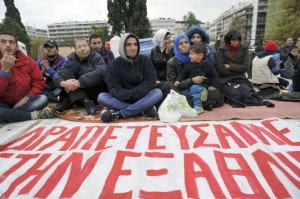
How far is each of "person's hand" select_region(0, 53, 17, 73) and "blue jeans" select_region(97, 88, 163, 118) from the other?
1384 millimetres

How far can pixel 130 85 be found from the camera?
3861mm

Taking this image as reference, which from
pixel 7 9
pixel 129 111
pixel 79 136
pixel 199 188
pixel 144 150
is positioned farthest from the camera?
pixel 7 9

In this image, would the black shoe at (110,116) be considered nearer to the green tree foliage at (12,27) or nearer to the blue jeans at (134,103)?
the blue jeans at (134,103)

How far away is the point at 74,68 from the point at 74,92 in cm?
47

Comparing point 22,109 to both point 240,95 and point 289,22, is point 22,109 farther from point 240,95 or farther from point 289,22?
point 289,22

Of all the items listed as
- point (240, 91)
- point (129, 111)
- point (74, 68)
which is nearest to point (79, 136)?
point (129, 111)

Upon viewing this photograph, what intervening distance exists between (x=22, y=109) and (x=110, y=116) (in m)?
1.47

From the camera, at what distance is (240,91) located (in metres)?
4.32

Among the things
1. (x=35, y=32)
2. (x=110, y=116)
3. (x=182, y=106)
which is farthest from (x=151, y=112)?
(x=35, y=32)

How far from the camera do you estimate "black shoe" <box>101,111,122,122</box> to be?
11.2 ft

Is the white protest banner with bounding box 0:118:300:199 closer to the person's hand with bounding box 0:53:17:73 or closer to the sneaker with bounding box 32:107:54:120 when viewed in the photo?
the sneaker with bounding box 32:107:54:120

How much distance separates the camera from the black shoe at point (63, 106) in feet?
13.2

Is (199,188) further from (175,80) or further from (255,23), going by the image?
(255,23)

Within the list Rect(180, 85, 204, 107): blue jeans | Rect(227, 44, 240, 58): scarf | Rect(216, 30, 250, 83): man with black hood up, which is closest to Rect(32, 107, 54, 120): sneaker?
Answer: Rect(180, 85, 204, 107): blue jeans
